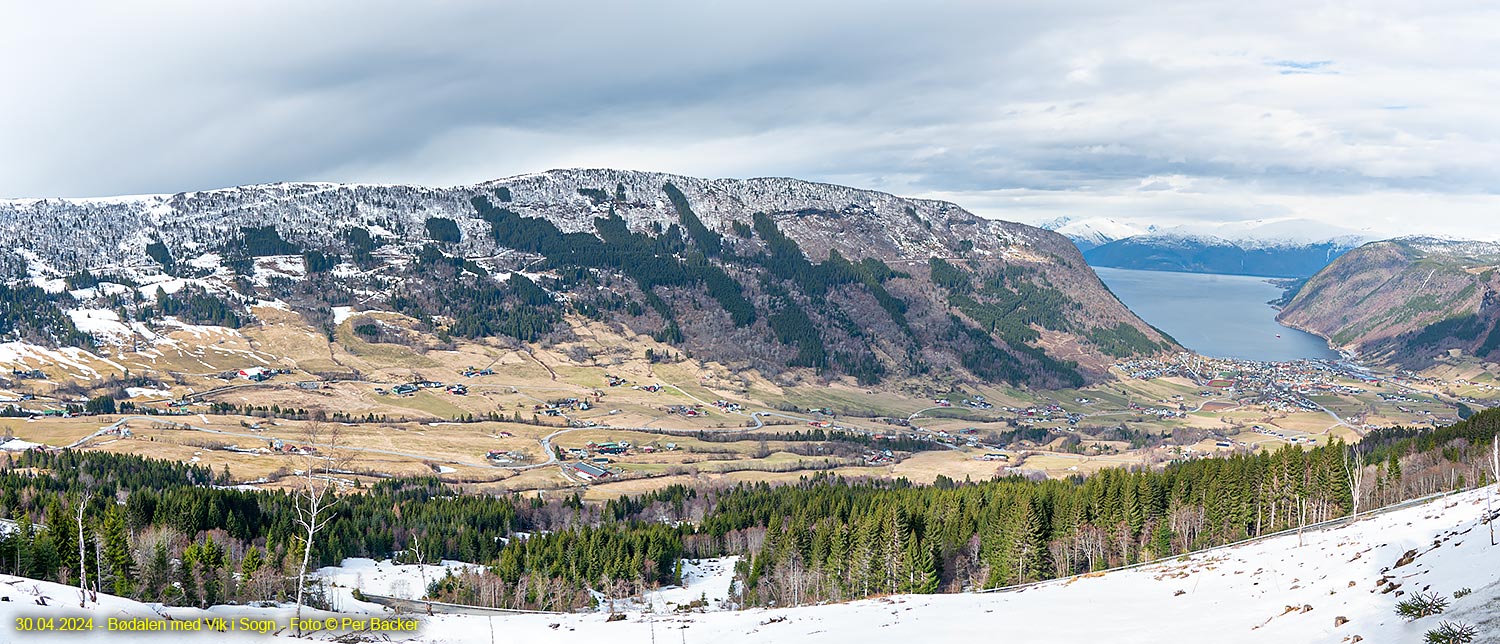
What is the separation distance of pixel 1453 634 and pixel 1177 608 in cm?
2074

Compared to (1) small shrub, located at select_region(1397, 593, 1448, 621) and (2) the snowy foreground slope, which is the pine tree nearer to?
(2) the snowy foreground slope

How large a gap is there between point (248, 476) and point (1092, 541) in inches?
5927

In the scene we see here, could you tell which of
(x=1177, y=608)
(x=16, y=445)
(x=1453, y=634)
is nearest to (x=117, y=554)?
(x=1177, y=608)

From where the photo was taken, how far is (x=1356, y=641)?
28469mm

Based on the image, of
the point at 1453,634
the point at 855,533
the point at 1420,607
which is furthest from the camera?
the point at 855,533

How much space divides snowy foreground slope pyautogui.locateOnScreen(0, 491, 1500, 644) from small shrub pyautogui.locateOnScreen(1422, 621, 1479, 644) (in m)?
0.42

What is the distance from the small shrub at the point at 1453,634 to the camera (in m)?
25.1

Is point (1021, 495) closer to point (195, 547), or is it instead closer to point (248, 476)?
point (195, 547)

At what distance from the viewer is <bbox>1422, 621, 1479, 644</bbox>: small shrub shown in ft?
82.4

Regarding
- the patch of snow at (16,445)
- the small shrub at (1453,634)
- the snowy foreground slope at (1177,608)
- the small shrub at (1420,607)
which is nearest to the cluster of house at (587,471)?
the patch of snow at (16,445)

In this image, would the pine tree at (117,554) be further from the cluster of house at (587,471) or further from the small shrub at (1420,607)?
the cluster of house at (587,471)

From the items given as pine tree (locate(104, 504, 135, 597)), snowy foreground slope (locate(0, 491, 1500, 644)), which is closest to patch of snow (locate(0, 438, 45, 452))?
pine tree (locate(104, 504, 135, 597))

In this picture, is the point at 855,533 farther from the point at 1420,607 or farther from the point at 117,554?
the point at 1420,607

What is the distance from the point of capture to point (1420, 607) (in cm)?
2878
